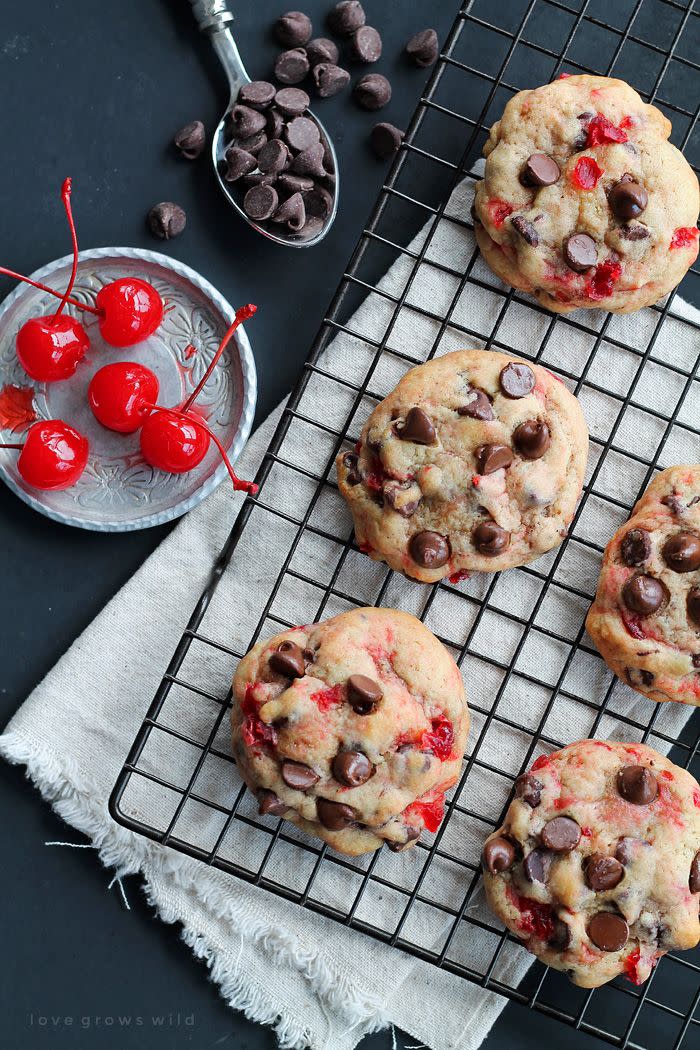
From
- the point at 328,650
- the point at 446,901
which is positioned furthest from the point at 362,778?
the point at 446,901

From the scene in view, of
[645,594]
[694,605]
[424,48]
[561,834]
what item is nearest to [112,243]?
[424,48]

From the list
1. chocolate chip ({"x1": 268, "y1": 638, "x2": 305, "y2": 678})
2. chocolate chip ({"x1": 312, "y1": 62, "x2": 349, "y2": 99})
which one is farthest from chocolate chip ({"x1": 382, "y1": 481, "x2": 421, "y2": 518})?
chocolate chip ({"x1": 312, "y1": 62, "x2": 349, "y2": 99})

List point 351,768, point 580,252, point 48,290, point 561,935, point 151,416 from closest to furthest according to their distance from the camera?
point 351,768
point 561,935
point 580,252
point 48,290
point 151,416

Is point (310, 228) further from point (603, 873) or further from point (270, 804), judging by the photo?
point (603, 873)

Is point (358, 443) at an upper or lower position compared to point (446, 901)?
upper

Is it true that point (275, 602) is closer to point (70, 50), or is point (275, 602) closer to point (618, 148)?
point (618, 148)

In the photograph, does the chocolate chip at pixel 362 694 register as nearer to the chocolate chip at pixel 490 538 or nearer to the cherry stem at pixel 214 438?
the chocolate chip at pixel 490 538

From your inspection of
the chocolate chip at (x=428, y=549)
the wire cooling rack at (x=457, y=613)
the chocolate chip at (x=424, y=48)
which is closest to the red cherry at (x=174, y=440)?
the wire cooling rack at (x=457, y=613)
